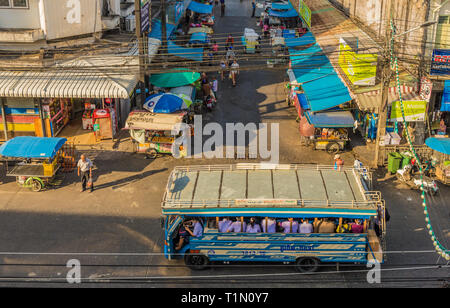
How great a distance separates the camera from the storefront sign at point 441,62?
2539 centimetres

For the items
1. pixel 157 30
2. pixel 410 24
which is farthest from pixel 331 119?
pixel 157 30

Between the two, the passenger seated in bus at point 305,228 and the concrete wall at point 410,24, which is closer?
the passenger seated in bus at point 305,228

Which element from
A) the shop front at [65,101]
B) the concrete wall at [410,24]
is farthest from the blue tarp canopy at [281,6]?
the shop front at [65,101]

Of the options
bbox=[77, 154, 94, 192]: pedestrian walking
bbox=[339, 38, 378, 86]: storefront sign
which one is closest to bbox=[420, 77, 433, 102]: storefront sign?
bbox=[339, 38, 378, 86]: storefront sign

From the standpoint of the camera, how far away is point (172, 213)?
17156 mm

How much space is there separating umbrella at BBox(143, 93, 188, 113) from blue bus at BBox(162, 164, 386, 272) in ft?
29.4

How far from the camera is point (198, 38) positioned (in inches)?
1710

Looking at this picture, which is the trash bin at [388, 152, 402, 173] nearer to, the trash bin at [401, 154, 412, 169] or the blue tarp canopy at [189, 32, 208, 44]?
the trash bin at [401, 154, 412, 169]

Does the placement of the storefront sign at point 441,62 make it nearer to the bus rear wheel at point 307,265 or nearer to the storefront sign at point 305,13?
the bus rear wheel at point 307,265

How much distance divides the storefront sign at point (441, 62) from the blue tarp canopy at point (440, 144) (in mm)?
3697

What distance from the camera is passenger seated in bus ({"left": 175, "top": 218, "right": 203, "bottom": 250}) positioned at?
17.5 metres

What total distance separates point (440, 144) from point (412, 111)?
9.69 feet

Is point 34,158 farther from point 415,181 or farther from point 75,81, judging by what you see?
point 415,181

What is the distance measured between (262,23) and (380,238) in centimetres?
4055
